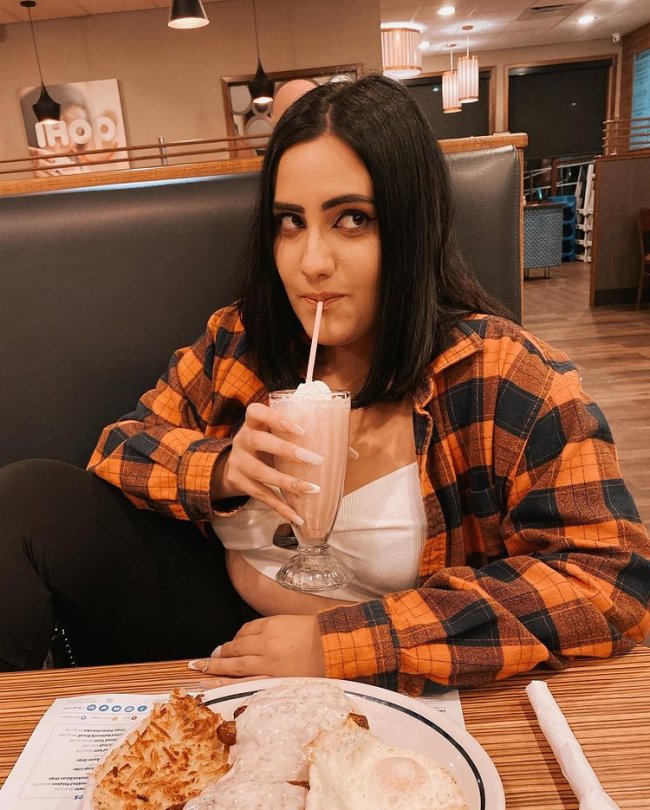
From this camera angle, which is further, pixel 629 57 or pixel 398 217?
pixel 629 57

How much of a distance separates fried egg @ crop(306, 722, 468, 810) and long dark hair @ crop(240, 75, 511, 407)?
67 cm

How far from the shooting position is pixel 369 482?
1131 mm

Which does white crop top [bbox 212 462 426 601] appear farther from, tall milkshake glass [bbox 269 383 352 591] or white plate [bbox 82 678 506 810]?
white plate [bbox 82 678 506 810]

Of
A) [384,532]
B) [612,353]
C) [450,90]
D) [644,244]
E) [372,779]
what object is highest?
[450,90]

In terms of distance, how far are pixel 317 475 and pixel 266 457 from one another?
0.47 feet

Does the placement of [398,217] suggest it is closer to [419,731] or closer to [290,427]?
[290,427]

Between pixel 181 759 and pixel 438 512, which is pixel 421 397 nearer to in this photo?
pixel 438 512

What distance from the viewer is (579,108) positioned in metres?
12.2

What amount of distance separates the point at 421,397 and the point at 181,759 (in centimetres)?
67

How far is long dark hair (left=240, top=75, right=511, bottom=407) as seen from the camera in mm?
1021

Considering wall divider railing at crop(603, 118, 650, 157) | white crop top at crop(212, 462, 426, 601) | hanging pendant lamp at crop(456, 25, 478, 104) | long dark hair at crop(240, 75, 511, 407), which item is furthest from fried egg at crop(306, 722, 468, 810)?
hanging pendant lamp at crop(456, 25, 478, 104)

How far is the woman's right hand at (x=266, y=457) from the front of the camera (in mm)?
812

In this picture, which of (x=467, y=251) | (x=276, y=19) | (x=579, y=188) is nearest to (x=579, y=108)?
(x=579, y=188)

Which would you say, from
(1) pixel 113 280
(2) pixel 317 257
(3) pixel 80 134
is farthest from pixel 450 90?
(2) pixel 317 257
